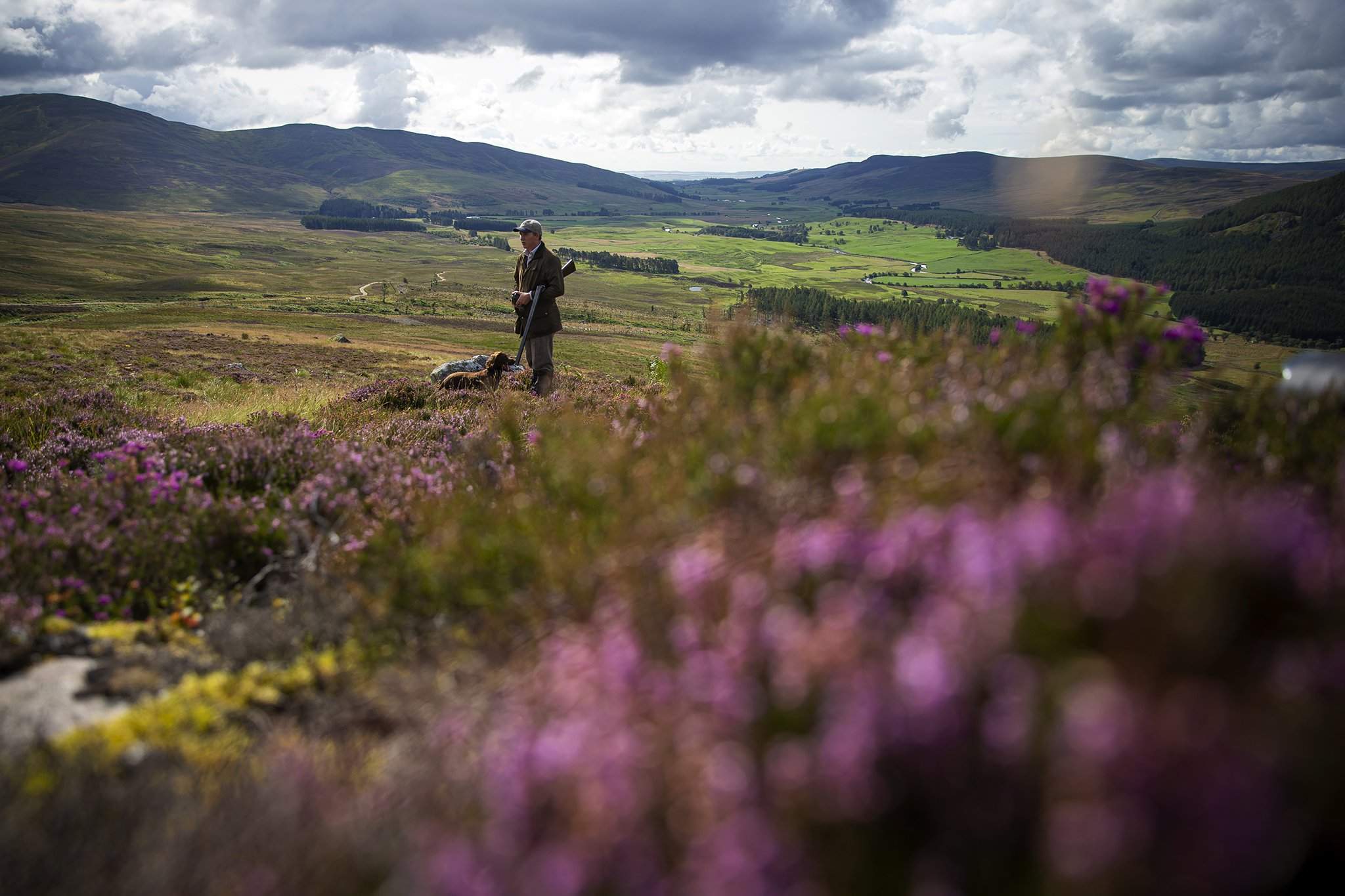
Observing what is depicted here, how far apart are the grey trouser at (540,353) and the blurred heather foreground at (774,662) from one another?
932cm

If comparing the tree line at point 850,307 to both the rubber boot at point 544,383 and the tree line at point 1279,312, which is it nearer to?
the tree line at point 1279,312

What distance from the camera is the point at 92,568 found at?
4.87m

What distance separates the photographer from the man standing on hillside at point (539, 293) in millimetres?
13695

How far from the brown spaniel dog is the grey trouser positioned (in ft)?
2.26

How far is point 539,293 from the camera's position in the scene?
13703 millimetres

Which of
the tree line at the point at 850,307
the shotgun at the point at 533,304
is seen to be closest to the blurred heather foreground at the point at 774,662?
the shotgun at the point at 533,304

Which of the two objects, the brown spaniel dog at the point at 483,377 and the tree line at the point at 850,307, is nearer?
the brown spaniel dog at the point at 483,377

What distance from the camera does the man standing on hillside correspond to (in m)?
13.7

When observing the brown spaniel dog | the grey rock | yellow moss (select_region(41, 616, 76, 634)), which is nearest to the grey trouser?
the brown spaniel dog

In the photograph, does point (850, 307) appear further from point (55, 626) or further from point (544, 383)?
point (55, 626)

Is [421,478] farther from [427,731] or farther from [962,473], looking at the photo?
[962,473]

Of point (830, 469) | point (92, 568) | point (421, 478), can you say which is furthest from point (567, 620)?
point (92, 568)

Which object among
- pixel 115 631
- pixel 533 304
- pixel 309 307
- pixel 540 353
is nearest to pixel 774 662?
pixel 115 631

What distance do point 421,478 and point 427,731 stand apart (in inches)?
133
